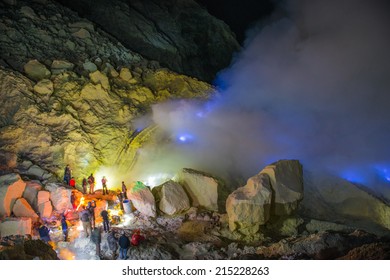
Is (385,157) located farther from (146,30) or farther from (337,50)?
(146,30)

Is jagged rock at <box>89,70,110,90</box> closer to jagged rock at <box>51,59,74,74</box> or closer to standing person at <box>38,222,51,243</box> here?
jagged rock at <box>51,59,74,74</box>

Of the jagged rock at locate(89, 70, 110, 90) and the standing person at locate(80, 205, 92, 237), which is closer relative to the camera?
the standing person at locate(80, 205, 92, 237)

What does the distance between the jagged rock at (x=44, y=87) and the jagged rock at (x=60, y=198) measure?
14.2ft

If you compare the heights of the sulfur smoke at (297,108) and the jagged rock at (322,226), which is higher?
the sulfur smoke at (297,108)

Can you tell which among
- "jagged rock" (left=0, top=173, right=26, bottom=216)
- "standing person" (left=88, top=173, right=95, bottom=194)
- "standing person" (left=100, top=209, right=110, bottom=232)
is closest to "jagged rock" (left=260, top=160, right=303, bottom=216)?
"standing person" (left=100, top=209, right=110, bottom=232)

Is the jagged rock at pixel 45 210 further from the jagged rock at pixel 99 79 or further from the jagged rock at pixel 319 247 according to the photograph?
the jagged rock at pixel 319 247

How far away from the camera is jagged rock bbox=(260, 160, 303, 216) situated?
938cm

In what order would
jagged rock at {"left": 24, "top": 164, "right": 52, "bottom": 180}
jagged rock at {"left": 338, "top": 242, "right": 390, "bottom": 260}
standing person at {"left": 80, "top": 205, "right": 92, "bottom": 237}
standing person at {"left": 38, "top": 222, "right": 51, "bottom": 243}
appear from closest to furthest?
1. jagged rock at {"left": 338, "top": 242, "right": 390, "bottom": 260}
2. standing person at {"left": 38, "top": 222, "right": 51, "bottom": 243}
3. standing person at {"left": 80, "top": 205, "right": 92, "bottom": 237}
4. jagged rock at {"left": 24, "top": 164, "right": 52, "bottom": 180}

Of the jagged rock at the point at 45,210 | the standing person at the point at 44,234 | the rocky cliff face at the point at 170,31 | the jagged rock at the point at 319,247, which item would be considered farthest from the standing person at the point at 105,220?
the rocky cliff face at the point at 170,31

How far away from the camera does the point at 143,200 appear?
966 centimetres

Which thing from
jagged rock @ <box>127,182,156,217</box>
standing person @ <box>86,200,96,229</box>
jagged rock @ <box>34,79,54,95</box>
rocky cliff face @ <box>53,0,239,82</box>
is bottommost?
standing person @ <box>86,200,96,229</box>

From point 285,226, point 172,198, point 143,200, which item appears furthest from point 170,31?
point 285,226

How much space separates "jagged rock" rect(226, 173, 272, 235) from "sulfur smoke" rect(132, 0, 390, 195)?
327 centimetres

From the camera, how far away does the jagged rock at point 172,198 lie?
386 inches
